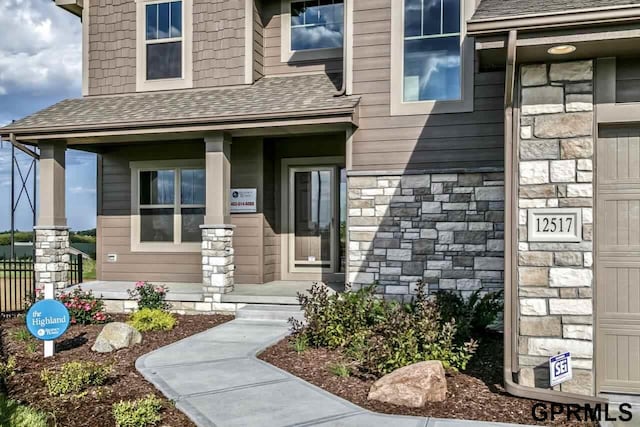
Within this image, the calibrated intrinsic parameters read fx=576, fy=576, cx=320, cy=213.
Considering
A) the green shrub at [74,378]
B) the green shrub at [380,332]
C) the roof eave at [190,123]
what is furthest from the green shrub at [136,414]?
the roof eave at [190,123]

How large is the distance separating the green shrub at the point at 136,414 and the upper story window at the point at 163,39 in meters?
7.60

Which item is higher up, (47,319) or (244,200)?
(244,200)

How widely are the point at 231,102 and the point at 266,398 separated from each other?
5.85m

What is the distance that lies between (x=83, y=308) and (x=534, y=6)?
7098mm

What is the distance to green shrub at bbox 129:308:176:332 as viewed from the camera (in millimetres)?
7887

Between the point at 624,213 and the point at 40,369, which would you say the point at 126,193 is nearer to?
the point at 40,369

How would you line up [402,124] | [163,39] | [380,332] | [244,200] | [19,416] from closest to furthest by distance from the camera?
[19,416] → [380,332] → [402,124] → [244,200] → [163,39]

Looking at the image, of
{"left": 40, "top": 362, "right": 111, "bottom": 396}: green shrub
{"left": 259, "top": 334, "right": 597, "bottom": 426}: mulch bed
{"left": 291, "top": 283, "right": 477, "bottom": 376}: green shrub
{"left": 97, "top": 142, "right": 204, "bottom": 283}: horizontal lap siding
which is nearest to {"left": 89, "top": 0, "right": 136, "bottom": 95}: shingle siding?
{"left": 97, "top": 142, "right": 204, "bottom": 283}: horizontal lap siding

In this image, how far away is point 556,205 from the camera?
489 centimetres

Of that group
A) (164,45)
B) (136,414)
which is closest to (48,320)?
(136,414)

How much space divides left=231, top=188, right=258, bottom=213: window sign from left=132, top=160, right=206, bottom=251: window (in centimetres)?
78

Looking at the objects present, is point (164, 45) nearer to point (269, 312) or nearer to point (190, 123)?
point (190, 123)

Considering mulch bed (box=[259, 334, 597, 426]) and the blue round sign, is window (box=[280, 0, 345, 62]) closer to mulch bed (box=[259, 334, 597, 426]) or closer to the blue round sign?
mulch bed (box=[259, 334, 597, 426])

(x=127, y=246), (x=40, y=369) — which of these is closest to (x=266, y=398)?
(x=40, y=369)
